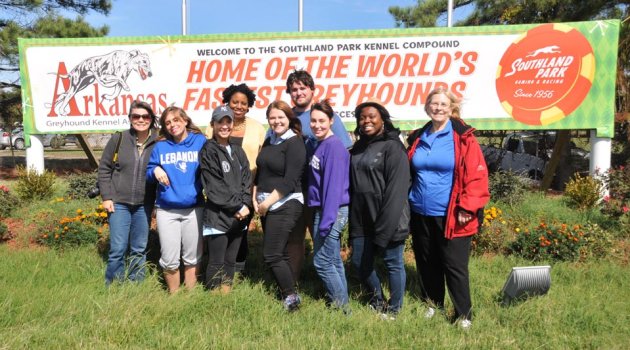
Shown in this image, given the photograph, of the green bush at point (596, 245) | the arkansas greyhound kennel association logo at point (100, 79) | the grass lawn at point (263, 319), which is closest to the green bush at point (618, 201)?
the green bush at point (596, 245)

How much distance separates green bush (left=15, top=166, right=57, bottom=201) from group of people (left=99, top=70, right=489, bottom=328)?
14.7 feet

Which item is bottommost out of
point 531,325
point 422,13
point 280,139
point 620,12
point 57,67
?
point 531,325

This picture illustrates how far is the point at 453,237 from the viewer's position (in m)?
3.27

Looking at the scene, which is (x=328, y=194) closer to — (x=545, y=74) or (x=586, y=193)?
(x=586, y=193)

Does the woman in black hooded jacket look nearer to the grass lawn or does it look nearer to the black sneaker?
the grass lawn

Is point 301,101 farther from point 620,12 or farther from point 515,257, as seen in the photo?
point 620,12

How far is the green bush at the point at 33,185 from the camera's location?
7.41 meters

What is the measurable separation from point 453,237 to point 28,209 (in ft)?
21.0

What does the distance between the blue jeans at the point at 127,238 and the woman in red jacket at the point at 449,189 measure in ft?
7.36

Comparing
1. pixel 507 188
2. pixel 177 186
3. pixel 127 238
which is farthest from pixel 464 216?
pixel 507 188

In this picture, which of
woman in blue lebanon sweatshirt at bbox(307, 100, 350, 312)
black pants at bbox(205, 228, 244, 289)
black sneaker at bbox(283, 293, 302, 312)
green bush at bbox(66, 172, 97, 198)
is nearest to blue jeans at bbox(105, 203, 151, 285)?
black pants at bbox(205, 228, 244, 289)

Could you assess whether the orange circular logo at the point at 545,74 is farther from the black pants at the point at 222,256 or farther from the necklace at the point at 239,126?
the black pants at the point at 222,256

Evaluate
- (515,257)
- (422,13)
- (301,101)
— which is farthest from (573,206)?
(422,13)

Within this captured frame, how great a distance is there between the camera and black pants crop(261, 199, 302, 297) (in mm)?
3551
